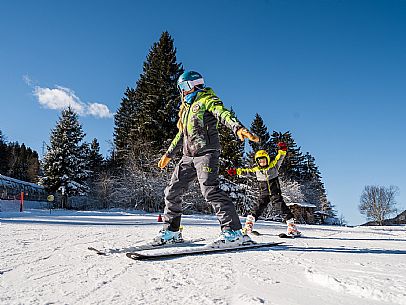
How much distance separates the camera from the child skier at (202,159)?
278 cm

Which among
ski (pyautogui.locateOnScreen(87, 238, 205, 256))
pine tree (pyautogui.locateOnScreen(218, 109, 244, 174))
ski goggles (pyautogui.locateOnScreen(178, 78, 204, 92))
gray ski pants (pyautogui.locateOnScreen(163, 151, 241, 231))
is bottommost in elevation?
ski (pyautogui.locateOnScreen(87, 238, 205, 256))

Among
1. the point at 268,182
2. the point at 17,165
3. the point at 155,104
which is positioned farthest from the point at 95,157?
the point at 268,182

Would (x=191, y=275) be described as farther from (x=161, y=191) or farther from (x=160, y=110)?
(x=160, y=110)

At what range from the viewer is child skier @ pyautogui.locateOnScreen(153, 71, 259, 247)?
2777 millimetres

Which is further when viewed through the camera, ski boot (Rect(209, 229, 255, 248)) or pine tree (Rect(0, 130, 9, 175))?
pine tree (Rect(0, 130, 9, 175))

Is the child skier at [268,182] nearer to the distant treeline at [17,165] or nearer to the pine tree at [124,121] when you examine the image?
the pine tree at [124,121]

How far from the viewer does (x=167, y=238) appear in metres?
3.04

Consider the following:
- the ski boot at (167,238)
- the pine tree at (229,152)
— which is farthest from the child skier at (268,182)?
the pine tree at (229,152)

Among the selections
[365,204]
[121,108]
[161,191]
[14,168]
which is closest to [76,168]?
[161,191]

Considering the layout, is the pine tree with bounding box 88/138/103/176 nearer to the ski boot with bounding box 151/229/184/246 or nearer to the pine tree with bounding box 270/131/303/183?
the pine tree with bounding box 270/131/303/183

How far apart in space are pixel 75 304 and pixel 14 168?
195 ft

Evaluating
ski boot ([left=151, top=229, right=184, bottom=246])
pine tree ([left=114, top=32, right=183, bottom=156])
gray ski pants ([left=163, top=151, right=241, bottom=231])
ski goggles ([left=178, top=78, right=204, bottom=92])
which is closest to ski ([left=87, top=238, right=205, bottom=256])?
ski boot ([left=151, top=229, right=184, bottom=246])

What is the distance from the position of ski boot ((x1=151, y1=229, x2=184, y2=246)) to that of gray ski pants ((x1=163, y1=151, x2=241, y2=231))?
0.16ft

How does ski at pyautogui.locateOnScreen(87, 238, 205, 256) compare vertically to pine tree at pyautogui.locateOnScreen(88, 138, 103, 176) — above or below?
below
